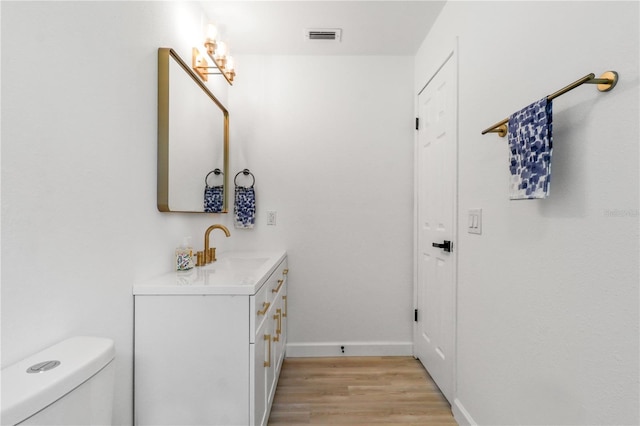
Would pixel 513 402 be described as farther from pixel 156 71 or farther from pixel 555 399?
pixel 156 71

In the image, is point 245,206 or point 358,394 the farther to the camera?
point 245,206

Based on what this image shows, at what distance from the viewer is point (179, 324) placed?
47.9 inches

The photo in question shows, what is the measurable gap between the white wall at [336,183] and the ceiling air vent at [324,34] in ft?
0.80

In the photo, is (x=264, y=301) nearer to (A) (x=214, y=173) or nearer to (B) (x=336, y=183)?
(A) (x=214, y=173)

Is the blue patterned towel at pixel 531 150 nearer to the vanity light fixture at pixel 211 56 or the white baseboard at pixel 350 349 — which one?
the vanity light fixture at pixel 211 56

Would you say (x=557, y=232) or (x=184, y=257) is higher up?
(x=557, y=232)

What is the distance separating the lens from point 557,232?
1.00m

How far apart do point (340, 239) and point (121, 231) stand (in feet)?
5.28

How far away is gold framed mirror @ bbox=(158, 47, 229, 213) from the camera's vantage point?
1456mm

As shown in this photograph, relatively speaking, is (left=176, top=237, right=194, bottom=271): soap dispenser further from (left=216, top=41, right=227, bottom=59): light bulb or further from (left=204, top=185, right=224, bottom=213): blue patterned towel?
(left=216, top=41, right=227, bottom=59): light bulb

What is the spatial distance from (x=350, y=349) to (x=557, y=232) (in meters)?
1.87

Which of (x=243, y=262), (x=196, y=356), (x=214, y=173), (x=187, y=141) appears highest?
(x=187, y=141)

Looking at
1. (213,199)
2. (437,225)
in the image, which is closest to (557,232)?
(437,225)

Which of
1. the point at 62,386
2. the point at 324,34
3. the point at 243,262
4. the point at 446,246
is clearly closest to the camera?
the point at 62,386
